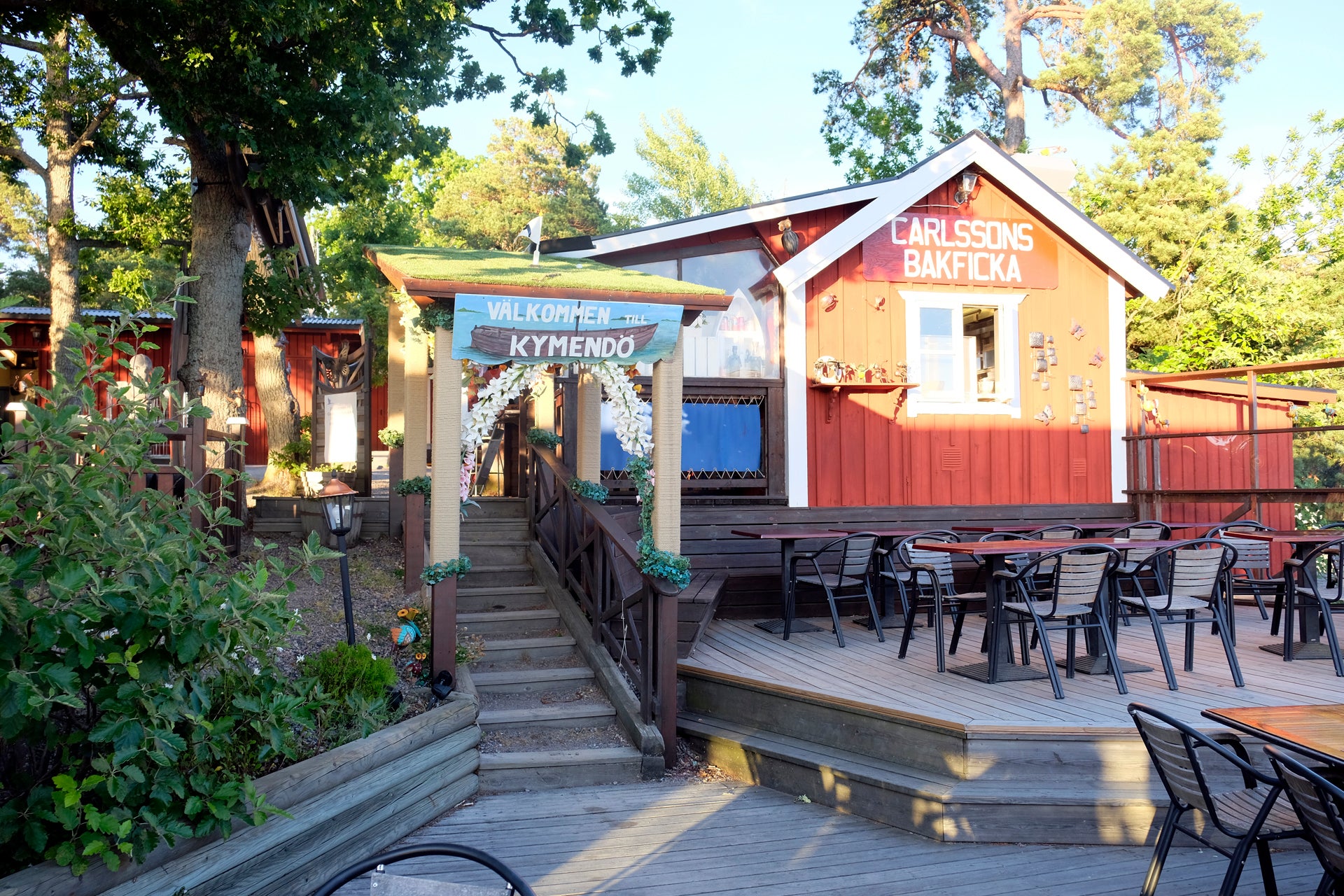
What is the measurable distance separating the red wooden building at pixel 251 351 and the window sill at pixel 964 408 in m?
11.4

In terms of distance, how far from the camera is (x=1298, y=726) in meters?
3.19

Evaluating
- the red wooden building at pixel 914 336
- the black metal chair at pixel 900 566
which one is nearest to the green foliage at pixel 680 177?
the red wooden building at pixel 914 336

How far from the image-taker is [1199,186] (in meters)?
21.7

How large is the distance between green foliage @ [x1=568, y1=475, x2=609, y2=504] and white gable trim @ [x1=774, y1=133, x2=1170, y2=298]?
307 cm

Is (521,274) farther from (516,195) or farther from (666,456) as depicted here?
(516,195)

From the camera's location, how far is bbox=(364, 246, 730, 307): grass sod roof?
5.62m

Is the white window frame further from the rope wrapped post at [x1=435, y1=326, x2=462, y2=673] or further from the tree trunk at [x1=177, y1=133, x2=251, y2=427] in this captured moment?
the tree trunk at [x1=177, y1=133, x2=251, y2=427]

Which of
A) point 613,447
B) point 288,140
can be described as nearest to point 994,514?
point 613,447

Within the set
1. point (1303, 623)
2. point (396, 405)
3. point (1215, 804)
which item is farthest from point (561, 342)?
point (1303, 623)

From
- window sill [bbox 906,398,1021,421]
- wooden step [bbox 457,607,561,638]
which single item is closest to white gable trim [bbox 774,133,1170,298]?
window sill [bbox 906,398,1021,421]

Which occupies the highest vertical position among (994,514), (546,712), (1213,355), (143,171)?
(143,171)

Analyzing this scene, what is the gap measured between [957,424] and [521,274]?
536 cm

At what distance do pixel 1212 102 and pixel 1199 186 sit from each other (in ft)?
14.6

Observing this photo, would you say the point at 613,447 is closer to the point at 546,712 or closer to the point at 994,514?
the point at 546,712
